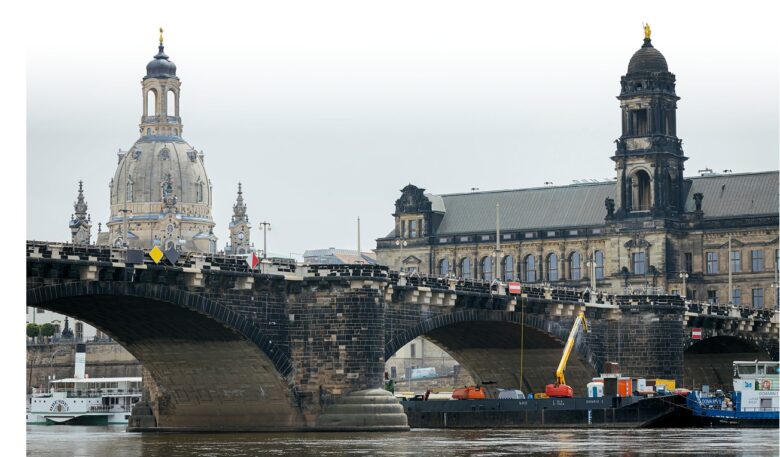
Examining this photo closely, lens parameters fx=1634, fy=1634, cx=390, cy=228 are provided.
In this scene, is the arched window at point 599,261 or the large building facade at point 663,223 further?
the arched window at point 599,261

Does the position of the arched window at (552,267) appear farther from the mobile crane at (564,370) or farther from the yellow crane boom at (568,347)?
the yellow crane boom at (568,347)

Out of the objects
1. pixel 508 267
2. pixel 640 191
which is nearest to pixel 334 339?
pixel 640 191

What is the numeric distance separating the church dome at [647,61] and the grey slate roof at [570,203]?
15127 millimetres

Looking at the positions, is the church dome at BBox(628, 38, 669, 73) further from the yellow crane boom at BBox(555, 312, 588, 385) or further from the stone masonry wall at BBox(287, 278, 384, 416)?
the stone masonry wall at BBox(287, 278, 384, 416)

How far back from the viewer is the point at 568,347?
4483 inches

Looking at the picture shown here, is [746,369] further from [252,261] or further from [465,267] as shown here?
[465,267]

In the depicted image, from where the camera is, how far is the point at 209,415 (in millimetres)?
94688

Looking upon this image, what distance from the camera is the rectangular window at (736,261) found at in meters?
176

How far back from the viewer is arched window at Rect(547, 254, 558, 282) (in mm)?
186875

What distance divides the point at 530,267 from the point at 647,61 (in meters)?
28.9

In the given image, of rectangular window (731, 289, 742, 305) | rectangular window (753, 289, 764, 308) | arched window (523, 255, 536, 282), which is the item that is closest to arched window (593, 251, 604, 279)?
arched window (523, 255, 536, 282)

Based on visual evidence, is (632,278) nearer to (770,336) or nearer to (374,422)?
(770,336)

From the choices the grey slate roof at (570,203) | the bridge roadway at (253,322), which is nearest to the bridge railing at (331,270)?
the bridge roadway at (253,322)

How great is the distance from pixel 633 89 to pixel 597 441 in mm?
101349
